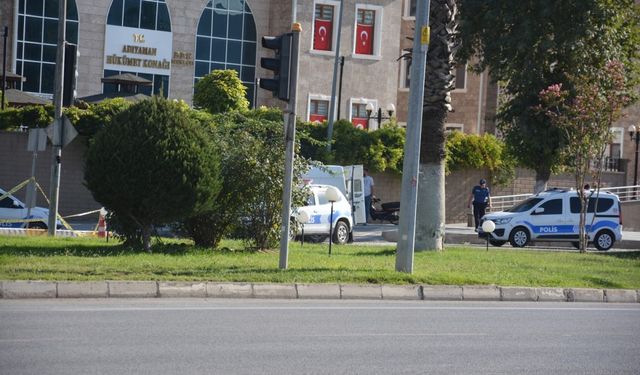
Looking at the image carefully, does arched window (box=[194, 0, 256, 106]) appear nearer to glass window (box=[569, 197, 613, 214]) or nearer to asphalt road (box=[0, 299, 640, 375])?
glass window (box=[569, 197, 613, 214])

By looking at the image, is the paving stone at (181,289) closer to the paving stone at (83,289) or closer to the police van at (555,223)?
the paving stone at (83,289)

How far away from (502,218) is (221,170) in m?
14.4

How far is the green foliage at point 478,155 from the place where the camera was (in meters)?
39.4

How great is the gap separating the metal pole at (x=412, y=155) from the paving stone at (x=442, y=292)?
81cm

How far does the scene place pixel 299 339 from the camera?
10.1 m

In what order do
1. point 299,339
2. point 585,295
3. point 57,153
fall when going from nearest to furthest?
point 299,339
point 585,295
point 57,153

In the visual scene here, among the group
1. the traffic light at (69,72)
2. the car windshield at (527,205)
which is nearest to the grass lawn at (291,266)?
the traffic light at (69,72)

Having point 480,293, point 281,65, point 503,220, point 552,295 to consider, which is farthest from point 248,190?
point 503,220

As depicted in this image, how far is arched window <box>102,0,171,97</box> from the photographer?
150ft

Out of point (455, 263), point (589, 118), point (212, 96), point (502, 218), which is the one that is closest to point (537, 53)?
point (502, 218)

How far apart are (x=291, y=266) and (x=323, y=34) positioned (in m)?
32.3

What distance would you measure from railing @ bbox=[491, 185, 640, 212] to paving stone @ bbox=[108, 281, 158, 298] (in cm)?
2777

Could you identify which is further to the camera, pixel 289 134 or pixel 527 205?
pixel 527 205

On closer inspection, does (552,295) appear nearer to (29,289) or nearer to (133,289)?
(133,289)
